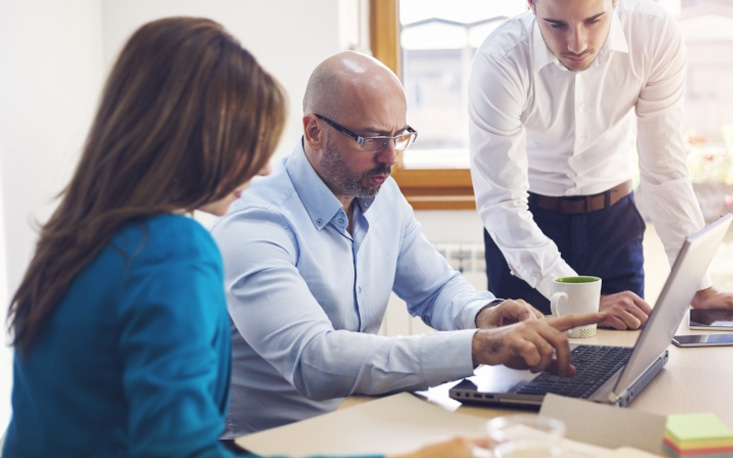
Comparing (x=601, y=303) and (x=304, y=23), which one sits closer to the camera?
(x=601, y=303)

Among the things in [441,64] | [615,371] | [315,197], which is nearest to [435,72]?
[441,64]

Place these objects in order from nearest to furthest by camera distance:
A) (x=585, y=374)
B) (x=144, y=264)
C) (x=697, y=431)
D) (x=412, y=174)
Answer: (x=144, y=264), (x=697, y=431), (x=585, y=374), (x=412, y=174)

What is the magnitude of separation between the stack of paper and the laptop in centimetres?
12

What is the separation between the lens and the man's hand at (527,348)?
1162 mm

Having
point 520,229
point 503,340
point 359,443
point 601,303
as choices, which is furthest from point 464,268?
point 359,443

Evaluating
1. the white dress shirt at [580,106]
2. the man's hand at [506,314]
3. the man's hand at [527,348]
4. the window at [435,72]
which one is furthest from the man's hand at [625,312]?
the window at [435,72]

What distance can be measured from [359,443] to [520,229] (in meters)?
1.07

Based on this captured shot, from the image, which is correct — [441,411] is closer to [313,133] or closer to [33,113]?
[313,133]

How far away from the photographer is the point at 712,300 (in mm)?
1752

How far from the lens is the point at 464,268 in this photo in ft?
10.9

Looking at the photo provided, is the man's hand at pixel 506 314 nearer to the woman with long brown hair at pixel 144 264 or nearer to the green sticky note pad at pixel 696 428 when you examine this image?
the green sticky note pad at pixel 696 428

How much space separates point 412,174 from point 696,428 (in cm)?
254

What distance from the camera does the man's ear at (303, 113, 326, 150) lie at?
1595 millimetres

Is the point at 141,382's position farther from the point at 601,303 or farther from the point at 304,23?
the point at 304,23
